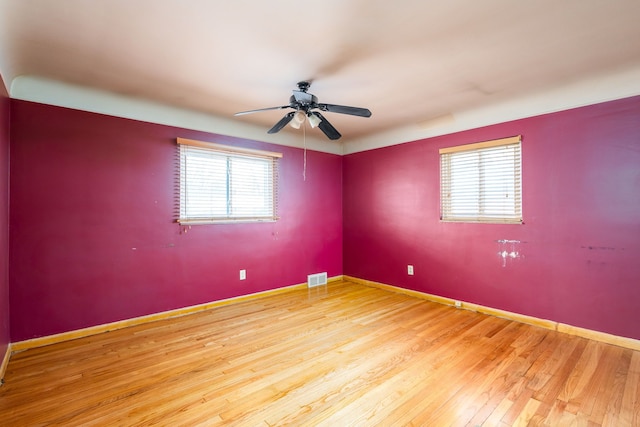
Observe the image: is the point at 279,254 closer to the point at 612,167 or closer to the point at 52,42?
the point at 52,42

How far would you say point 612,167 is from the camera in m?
2.58

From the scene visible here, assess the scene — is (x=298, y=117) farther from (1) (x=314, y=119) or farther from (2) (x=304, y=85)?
(2) (x=304, y=85)

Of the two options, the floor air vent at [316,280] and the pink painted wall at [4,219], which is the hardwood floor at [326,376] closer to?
the pink painted wall at [4,219]

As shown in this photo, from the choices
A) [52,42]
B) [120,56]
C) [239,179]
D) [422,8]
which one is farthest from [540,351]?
[52,42]

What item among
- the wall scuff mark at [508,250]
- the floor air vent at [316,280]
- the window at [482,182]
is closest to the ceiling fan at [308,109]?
the window at [482,182]

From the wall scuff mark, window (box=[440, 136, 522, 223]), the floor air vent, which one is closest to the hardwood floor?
the wall scuff mark

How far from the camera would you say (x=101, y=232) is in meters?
2.87

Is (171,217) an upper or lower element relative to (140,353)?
upper

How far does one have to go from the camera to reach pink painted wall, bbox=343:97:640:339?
2537 millimetres

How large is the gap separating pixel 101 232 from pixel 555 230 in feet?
14.9

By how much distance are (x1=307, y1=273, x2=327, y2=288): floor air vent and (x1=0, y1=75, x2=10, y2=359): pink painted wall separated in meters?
3.24

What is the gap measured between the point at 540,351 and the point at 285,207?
3.28m

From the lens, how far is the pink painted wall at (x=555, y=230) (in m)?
2.54

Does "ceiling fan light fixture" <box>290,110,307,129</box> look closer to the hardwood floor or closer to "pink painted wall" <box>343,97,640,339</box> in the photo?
the hardwood floor
